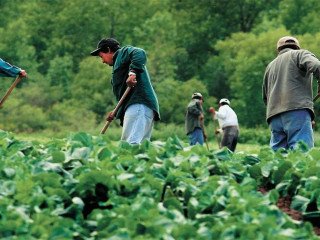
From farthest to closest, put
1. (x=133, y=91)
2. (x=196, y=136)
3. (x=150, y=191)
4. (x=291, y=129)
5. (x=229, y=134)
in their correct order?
(x=196, y=136) < (x=229, y=134) < (x=291, y=129) < (x=133, y=91) < (x=150, y=191)

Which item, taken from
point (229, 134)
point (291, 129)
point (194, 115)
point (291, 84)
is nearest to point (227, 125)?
point (229, 134)

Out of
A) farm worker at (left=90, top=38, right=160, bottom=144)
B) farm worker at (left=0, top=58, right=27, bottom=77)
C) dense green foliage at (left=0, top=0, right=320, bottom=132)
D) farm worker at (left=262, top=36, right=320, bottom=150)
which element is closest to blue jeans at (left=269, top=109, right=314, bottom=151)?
farm worker at (left=262, top=36, right=320, bottom=150)

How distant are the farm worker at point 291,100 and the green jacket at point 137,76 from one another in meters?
1.24

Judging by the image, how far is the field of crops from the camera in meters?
5.44

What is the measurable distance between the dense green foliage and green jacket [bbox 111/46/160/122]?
45.6 metres

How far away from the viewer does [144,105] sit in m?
11.0

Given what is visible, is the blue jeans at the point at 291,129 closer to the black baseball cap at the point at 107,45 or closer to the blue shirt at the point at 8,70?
the black baseball cap at the point at 107,45

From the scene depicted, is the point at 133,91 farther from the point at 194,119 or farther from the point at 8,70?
the point at 194,119

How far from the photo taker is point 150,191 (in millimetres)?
6340

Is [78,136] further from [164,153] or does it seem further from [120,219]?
[120,219]

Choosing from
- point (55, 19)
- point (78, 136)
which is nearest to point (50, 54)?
point (55, 19)

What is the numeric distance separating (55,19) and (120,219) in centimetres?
6925

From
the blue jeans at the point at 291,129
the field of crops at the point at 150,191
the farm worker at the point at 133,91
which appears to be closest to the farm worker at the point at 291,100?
the blue jeans at the point at 291,129

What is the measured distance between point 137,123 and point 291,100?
1.60 meters
